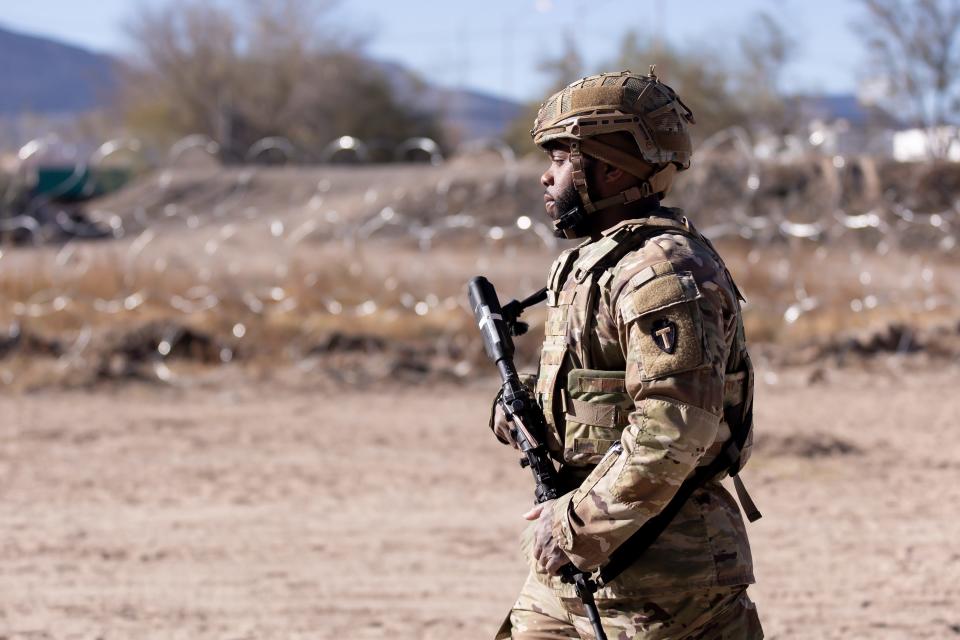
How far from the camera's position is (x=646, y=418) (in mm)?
2229

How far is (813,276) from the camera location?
13.6 metres

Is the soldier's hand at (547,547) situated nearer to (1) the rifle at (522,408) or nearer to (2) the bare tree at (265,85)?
(1) the rifle at (522,408)

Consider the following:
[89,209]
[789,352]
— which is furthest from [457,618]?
[89,209]

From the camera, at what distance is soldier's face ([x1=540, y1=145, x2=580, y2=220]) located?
254cm

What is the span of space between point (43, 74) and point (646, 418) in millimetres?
181114

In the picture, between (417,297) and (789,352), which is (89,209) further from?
(789,352)

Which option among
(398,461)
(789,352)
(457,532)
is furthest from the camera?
(789,352)

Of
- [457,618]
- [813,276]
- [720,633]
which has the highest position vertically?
[813,276]

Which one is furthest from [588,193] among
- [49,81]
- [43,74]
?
[43,74]

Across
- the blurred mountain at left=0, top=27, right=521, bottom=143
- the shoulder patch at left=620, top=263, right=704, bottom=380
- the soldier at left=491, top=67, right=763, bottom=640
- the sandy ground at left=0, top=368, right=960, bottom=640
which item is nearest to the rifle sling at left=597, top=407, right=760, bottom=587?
the soldier at left=491, top=67, right=763, bottom=640

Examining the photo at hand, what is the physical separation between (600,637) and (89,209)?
22718 millimetres

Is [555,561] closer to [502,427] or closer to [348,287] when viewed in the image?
[502,427]

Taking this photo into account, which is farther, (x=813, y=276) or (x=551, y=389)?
(x=813, y=276)

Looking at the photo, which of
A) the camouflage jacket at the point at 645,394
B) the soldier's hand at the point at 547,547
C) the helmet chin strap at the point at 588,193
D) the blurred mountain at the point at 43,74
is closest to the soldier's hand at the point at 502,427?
the camouflage jacket at the point at 645,394
